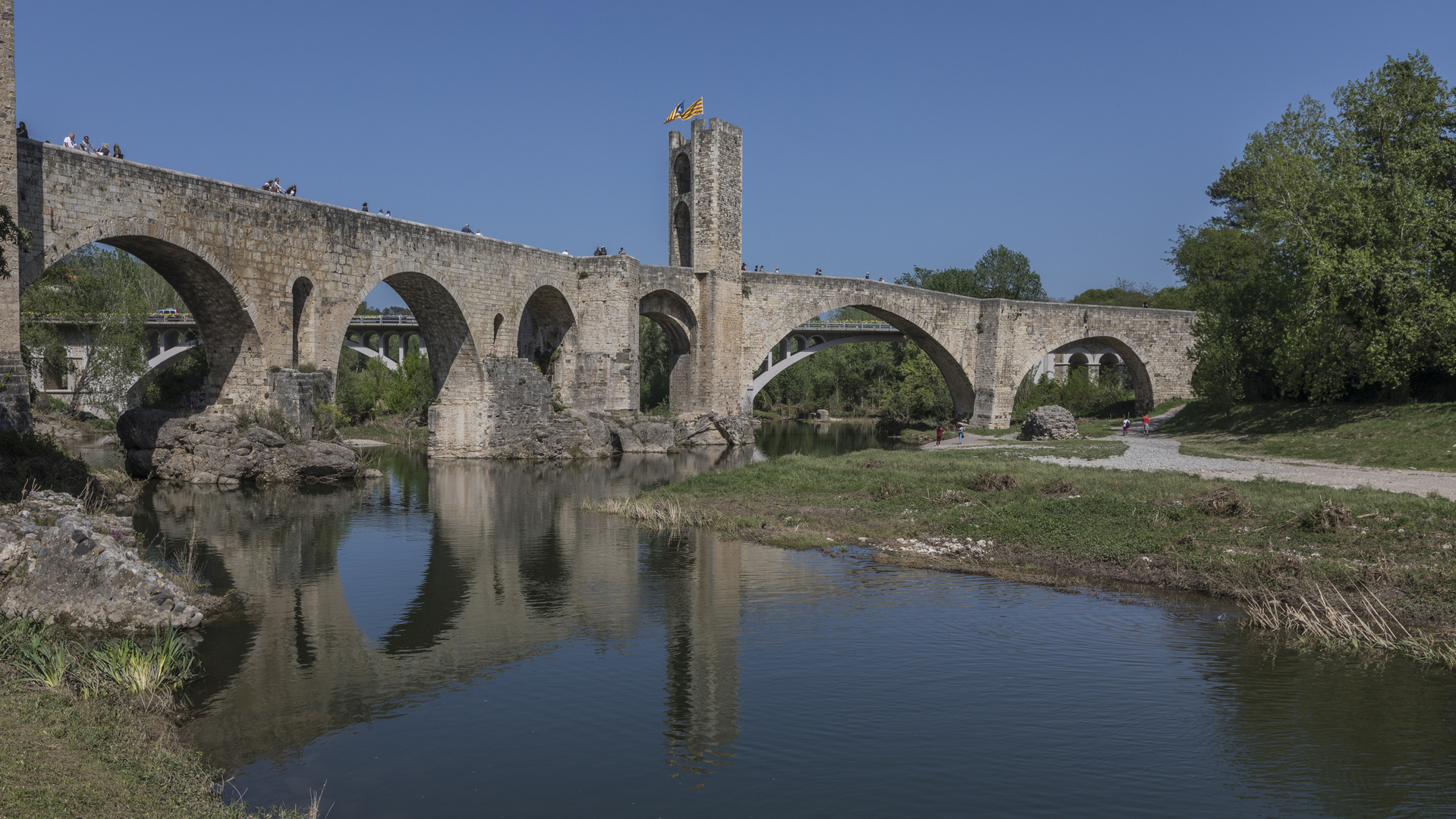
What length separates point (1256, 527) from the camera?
13.5 meters

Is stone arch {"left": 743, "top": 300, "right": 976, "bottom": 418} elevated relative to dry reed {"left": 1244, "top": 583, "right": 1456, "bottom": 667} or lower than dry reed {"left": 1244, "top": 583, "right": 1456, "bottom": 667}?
elevated

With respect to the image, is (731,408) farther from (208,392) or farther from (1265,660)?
(1265,660)

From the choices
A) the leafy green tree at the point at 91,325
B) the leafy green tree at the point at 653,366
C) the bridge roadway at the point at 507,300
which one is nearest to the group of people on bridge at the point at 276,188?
the bridge roadway at the point at 507,300

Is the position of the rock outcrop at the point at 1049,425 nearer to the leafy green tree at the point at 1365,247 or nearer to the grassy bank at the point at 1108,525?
the leafy green tree at the point at 1365,247

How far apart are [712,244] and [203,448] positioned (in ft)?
59.4

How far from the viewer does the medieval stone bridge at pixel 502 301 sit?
18.2 metres

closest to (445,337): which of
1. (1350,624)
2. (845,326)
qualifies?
(1350,624)

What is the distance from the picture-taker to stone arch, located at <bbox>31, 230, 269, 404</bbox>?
18922mm

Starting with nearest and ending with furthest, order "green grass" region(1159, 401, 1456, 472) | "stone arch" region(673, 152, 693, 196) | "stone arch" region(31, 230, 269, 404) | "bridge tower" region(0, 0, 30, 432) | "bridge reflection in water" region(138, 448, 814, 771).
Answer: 1. "bridge reflection in water" region(138, 448, 814, 771)
2. "bridge tower" region(0, 0, 30, 432)
3. "stone arch" region(31, 230, 269, 404)
4. "green grass" region(1159, 401, 1456, 472)
5. "stone arch" region(673, 152, 693, 196)

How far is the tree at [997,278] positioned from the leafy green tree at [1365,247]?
31482 mm

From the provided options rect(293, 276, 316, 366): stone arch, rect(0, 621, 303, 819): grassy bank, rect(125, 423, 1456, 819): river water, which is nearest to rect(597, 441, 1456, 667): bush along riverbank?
rect(125, 423, 1456, 819): river water

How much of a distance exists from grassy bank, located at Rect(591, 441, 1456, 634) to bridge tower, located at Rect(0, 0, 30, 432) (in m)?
9.80

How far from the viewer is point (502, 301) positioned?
2877 cm

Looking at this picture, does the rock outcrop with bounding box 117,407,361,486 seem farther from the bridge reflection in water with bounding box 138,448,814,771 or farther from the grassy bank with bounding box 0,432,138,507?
the grassy bank with bounding box 0,432,138,507
